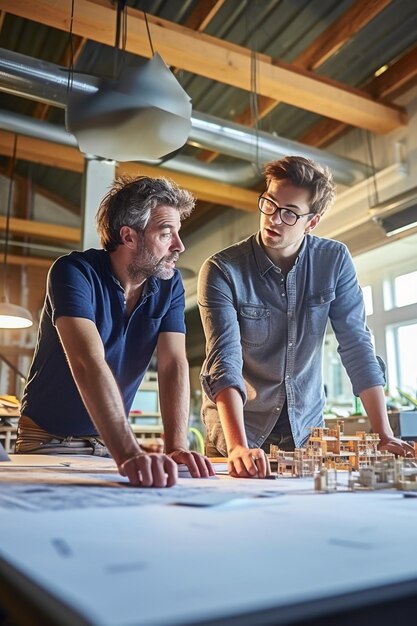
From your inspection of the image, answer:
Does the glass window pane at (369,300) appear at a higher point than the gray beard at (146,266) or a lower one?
higher

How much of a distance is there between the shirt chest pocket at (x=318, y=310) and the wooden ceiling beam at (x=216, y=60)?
2427mm

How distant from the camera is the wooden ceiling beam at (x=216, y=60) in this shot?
11.1 ft

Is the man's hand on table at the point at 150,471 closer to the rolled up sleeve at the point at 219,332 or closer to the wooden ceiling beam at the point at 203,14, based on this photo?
the rolled up sleeve at the point at 219,332

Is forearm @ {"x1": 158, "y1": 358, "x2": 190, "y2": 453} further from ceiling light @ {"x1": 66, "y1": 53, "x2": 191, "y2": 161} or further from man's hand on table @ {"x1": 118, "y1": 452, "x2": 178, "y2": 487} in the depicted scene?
ceiling light @ {"x1": 66, "y1": 53, "x2": 191, "y2": 161}

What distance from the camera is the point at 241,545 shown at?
533 mm

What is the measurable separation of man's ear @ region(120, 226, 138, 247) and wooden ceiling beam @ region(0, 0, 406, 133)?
2229 millimetres

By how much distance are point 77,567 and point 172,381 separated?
4.19 feet

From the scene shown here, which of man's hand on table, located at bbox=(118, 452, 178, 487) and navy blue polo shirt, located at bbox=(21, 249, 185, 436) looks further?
navy blue polo shirt, located at bbox=(21, 249, 185, 436)

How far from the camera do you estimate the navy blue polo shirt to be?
1662mm

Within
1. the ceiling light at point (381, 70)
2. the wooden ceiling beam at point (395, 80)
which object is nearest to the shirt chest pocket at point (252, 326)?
the wooden ceiling beam at point (395, 80)

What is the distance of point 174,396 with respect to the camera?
5.57ft

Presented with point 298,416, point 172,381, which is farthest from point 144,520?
point 298,416

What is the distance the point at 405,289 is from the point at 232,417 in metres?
4.33

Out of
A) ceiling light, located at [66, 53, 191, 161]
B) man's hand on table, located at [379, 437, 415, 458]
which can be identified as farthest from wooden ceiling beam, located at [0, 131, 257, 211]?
man's hand on table, located at [379, 437, 415, 458]
